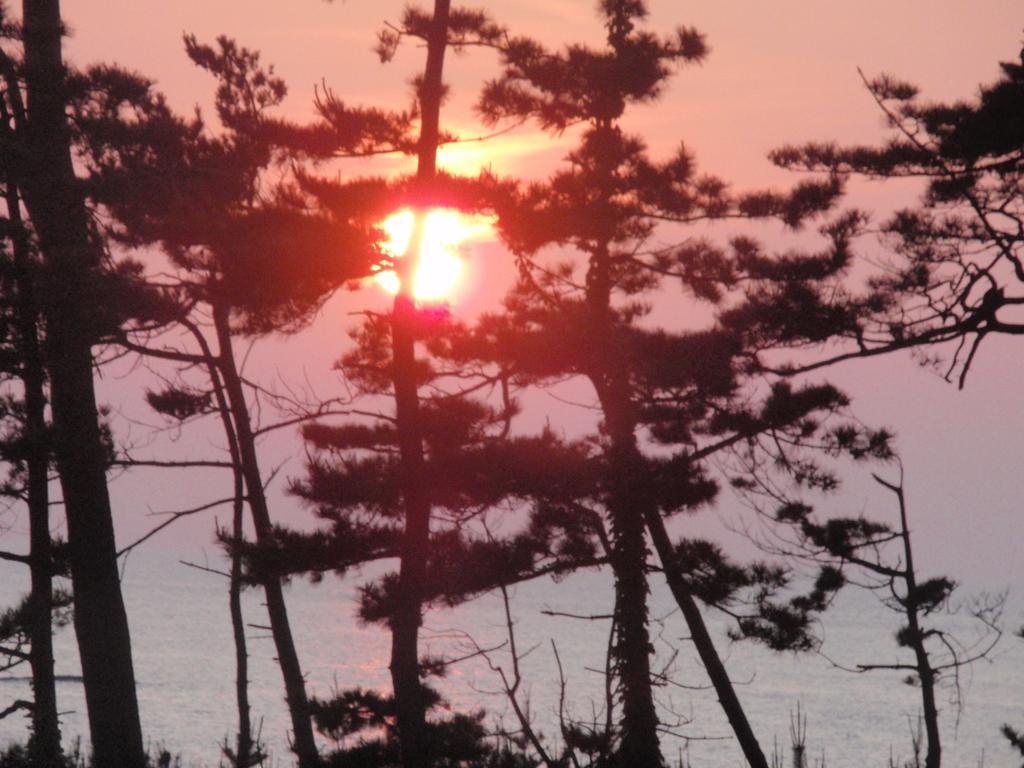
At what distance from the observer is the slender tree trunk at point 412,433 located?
10039mm

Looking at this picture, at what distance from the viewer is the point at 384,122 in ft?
34.0

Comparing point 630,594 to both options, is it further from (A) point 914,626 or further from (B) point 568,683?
(B) point 568,683

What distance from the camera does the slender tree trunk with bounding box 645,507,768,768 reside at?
474 inches

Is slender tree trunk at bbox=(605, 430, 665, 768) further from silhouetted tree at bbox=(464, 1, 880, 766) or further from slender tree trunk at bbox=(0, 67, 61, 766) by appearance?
slender tree trunk at bbox=(0, 67, 61, 766)

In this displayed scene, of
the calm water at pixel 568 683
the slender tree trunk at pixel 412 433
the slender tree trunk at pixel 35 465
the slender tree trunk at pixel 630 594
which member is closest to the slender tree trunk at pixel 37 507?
the slender tree trunk at pixel 35 465

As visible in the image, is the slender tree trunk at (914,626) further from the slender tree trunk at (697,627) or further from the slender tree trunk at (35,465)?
the slender tree trunk at (35,465)

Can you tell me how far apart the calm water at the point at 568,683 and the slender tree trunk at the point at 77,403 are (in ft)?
A: 21.7


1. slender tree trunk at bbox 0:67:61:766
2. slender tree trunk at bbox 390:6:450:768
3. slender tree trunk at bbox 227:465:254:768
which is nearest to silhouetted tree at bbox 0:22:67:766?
slender tree trunk at bbox 0:67:61:766

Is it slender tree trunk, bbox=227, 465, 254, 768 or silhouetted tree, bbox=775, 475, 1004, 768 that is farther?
silhouetted tree, bbox=775, 475, 1004, 768

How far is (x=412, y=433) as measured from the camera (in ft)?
33.3

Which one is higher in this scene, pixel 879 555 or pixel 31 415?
pixel 31 415

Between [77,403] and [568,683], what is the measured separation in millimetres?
53508

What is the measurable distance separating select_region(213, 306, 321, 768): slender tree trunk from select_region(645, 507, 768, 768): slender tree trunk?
148 inches

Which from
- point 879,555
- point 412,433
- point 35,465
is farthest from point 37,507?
point 879,555
